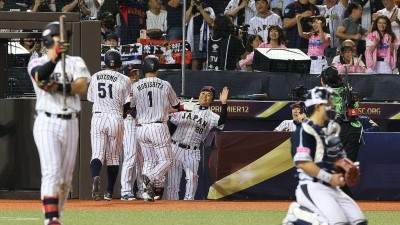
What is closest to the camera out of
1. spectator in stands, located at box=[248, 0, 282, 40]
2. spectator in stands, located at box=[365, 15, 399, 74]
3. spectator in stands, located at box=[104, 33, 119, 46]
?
spectator in stands, located at box=[104, 33, 119, 46]

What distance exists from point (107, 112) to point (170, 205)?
1.53m

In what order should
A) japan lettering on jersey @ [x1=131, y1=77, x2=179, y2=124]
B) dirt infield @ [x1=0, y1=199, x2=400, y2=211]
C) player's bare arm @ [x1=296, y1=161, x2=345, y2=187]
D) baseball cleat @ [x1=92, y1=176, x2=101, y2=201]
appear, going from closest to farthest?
player's bare arm @ [x1=296, y1=161, x2=345, y2=187] < dirt infield @ [x1=0, y1=199, x2=400, y2=211] < baseball cleat @ [x1=92, y1=176, x2=101, y2=201] < japan lettering on jersey @ [x1=131, y1=77, x2=179, y2=124]

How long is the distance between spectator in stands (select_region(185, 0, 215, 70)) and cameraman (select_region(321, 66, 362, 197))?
15.0ft

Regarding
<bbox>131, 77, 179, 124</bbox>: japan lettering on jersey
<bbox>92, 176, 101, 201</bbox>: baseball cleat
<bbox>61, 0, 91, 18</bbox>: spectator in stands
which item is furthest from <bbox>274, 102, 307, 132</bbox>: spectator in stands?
<bbox>61, 0, 91, 18</bbox>: spectator in stands

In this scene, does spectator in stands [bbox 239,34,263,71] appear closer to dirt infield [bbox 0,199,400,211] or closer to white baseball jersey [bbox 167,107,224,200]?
white baseball jersey [bbox 167,107,224,200]

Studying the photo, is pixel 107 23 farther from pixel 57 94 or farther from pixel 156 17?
pixel 57 94

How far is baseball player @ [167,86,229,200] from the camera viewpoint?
50.5 feet

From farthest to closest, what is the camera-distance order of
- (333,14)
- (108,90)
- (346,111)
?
(333,14) → (108,90) → (346,111)

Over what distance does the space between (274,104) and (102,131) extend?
3.27m

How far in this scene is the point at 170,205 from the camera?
14008 mm

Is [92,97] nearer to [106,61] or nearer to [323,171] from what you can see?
[106,61]

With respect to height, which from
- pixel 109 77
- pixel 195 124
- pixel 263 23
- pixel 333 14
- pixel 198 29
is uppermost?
pixel 333 14

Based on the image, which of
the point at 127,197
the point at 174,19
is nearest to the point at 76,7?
the point at 174,19

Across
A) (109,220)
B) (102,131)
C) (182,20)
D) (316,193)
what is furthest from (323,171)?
(182,20)
